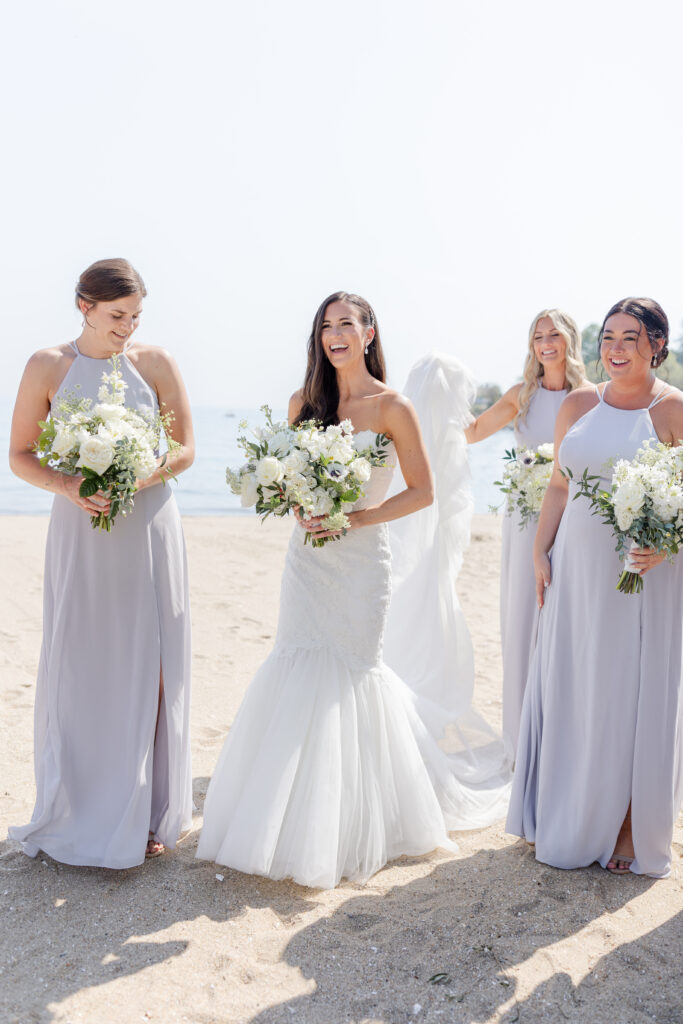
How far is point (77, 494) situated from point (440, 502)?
9.17ft

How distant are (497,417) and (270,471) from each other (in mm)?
2952

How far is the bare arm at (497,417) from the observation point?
6629mm

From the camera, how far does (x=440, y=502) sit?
6273mm

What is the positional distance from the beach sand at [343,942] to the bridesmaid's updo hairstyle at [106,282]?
291 centimetres

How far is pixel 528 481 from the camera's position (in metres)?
6.09

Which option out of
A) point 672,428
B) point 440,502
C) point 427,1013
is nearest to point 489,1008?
point 427,1013

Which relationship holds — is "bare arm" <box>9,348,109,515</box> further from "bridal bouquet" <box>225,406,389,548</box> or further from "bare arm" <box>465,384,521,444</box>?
"bare arm" <box>465,384,521,444</box>

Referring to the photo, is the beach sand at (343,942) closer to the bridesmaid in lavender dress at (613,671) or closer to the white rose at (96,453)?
the bridesmaid in lavender dress at (613,671)

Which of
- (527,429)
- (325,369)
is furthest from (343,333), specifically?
(527,429)

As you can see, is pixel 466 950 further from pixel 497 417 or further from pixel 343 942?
pixel 497 417

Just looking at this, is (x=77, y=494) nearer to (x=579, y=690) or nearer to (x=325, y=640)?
(x=325, y=640)

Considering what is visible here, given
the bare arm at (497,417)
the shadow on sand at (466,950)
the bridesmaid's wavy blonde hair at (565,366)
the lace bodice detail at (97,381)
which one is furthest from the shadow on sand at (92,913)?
the bridesmaid's wavy blonde hair at (565,366)

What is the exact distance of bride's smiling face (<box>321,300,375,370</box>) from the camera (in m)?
4.70

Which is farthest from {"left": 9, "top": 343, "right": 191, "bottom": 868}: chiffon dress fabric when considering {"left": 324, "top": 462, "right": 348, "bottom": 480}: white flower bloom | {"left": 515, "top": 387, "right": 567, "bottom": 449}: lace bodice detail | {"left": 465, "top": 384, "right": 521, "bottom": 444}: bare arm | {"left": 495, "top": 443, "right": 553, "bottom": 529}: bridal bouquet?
{"left": 515, "top": 387, "right": 567, "bottom": 449}: lace bodice detail
